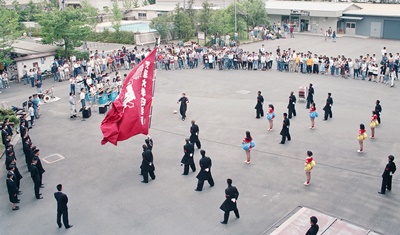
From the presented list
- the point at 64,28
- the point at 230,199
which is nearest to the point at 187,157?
the point at 230,199

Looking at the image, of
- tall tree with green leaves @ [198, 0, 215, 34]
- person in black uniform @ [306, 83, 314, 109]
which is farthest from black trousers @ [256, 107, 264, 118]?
tall tree with green leaves @ [198, 0, 215, 34]

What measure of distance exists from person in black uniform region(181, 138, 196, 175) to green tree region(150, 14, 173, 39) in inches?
1359

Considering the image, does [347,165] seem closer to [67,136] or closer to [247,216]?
[247,216]

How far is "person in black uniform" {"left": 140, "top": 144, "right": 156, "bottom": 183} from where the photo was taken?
16844 millimetres

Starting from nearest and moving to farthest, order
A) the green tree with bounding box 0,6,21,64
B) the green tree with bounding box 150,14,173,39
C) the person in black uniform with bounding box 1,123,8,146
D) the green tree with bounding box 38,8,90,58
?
the person in black uniform with bounding box 1,123,8,146
the green tree with bounding box 0,6,21,64
the green tree with bounding box 38,8,90,58
the green tree with bounding box 150,14,173,39

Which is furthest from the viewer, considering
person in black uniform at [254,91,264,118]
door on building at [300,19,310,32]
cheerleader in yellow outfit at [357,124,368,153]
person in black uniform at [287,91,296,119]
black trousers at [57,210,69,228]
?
door on building at [300,19,310,32]

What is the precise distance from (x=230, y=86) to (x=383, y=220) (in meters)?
18.6

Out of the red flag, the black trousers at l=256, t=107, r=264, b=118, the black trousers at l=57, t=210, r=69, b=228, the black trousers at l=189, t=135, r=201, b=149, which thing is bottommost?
the black trousers at l=57, t=210, r=69, b=228

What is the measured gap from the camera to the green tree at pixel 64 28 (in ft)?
124

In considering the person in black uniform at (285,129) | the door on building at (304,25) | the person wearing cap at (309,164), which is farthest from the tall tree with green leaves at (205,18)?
the person wearing cap at (309,164)

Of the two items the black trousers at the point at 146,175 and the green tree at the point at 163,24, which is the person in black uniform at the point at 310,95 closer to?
the black trousers at the point at 146,175

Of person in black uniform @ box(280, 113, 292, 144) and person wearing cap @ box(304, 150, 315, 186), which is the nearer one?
person wearing cap @ box(304, 150, 315, 186)

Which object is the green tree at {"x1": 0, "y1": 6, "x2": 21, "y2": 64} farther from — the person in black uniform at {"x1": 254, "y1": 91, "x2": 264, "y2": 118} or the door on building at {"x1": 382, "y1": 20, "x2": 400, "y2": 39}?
the door on building at {"x1": 382, "y1": 20, "x2": 400, "y2": 39}

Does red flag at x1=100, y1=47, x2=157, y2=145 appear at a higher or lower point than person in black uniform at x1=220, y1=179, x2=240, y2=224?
higher
